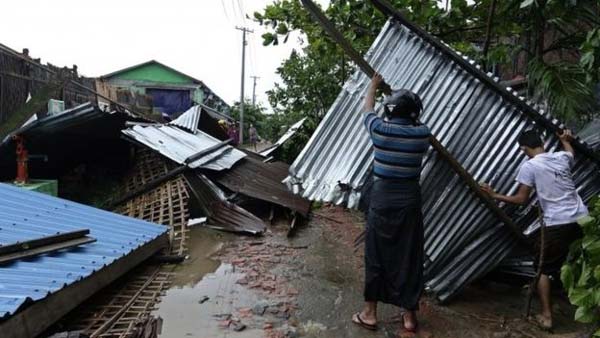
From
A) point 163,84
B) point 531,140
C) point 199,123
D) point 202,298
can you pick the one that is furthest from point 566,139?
point 163,84

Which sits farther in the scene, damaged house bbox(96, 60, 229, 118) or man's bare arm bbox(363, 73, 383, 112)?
damaged house bbox(96, 60, 229, 118)

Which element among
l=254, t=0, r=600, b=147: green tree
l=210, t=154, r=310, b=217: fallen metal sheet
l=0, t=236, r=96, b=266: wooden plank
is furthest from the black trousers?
l=210, t=154, r=310, b=217: fallen metal sheet

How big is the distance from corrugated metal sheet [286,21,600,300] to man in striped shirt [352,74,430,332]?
62 centimetres

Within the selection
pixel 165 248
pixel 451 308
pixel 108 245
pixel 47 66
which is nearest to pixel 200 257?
pixel 165 248

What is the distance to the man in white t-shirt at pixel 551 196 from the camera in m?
3.64

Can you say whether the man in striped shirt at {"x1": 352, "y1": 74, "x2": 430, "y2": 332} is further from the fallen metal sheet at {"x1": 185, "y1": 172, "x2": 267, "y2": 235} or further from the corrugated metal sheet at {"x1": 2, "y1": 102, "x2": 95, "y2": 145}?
the corrugated metal sheet at {"x1": 2, "y1": 102, "x2": 95, "y2": 145}

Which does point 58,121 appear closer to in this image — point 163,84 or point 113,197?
point 113,197

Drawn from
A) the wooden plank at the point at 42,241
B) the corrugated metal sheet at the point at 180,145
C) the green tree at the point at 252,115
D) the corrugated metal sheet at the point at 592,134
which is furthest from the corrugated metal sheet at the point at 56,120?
the green tree at the point at 252,115

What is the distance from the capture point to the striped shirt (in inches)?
140

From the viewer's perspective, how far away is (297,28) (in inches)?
291

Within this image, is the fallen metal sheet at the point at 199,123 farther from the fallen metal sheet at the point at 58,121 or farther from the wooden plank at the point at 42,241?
the wooden plank at the point at 42,241

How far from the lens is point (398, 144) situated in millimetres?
3551

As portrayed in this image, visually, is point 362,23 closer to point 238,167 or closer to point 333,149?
point 333,149

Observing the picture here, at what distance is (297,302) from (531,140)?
2.50 metres
